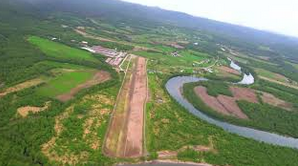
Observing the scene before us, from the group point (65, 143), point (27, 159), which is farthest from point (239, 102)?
point (27, 159)

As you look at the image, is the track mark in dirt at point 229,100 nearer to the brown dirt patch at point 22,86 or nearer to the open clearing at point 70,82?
the open clearing at point 70,82

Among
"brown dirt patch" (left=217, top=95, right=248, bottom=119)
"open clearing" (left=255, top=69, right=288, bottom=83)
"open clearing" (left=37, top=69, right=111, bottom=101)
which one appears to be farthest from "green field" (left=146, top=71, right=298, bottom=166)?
"open clearing" (left=255, top=69, right=288, bottom=83)

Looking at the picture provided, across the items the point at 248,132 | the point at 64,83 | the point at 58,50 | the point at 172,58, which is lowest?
the point at 248,132

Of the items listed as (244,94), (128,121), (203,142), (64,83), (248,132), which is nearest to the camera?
(203,142)

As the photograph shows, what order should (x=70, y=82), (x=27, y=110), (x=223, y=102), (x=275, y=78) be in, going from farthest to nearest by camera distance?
(x=275, y=78), (x=223, y=102), (x=70, y=82), (x=27, y=110)

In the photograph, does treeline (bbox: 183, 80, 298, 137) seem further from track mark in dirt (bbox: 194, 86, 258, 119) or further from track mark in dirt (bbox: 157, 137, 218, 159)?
track mark in dirt (bbox: 157, 137, 218, 159)

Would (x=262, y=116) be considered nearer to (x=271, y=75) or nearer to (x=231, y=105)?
(x=231, y=105)

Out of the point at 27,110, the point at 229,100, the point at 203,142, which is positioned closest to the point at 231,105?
the point at 229,100
